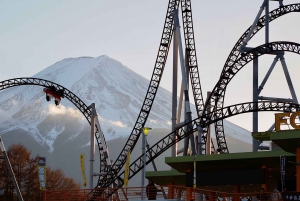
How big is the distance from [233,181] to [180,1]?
21.9 metres

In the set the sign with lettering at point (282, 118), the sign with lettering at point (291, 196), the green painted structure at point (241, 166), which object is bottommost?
the sign with lettering at point (291, 196)

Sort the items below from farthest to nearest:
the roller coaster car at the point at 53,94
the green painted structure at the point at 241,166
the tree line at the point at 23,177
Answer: the tree line at the point at 23,177
the roller coaster car at the point at 53,94
the green painted structure at the point at 241,166

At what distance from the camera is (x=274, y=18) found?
58.5 m

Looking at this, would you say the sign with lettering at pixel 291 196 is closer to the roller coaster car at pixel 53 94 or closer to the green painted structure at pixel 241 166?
the green painted structure at pixel 241 166

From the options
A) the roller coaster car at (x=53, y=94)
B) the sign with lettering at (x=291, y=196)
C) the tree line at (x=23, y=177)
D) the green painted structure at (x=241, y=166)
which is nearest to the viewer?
the sign with lettering at (x=291, y=196)

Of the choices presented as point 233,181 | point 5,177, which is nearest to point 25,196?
point 5,177

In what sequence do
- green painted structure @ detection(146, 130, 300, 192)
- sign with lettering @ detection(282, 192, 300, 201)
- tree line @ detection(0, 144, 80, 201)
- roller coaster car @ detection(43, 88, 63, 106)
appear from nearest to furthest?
sign with lettering @ detection(282, 192, 300, 201), green painted structure @ detection(146, 130, 300, 192), roller coaster car @ detection(43, 88, 63, 106), tree line @ detection(0, 144, 80, 201)

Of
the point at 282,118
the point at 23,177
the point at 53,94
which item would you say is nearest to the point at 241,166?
the point at 282,118

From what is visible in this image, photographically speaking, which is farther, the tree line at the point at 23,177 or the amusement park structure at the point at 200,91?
the tree line at the point at 23,177

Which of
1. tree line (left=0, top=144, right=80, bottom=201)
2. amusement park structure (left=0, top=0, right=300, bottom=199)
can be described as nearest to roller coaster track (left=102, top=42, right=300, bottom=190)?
amusement park structure (left=0, top=0, right=300, bottom=199)

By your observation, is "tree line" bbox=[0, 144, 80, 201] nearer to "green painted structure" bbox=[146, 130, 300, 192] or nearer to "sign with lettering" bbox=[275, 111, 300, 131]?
"green painted structure" bbox=[146, 130, 300, 192]

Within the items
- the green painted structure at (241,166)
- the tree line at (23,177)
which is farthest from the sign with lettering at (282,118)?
the tree line at (23,177)

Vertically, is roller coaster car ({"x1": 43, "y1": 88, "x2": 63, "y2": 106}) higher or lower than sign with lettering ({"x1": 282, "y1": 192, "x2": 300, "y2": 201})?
higher

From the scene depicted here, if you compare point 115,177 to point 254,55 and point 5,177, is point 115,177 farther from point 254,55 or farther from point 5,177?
point 5,177
